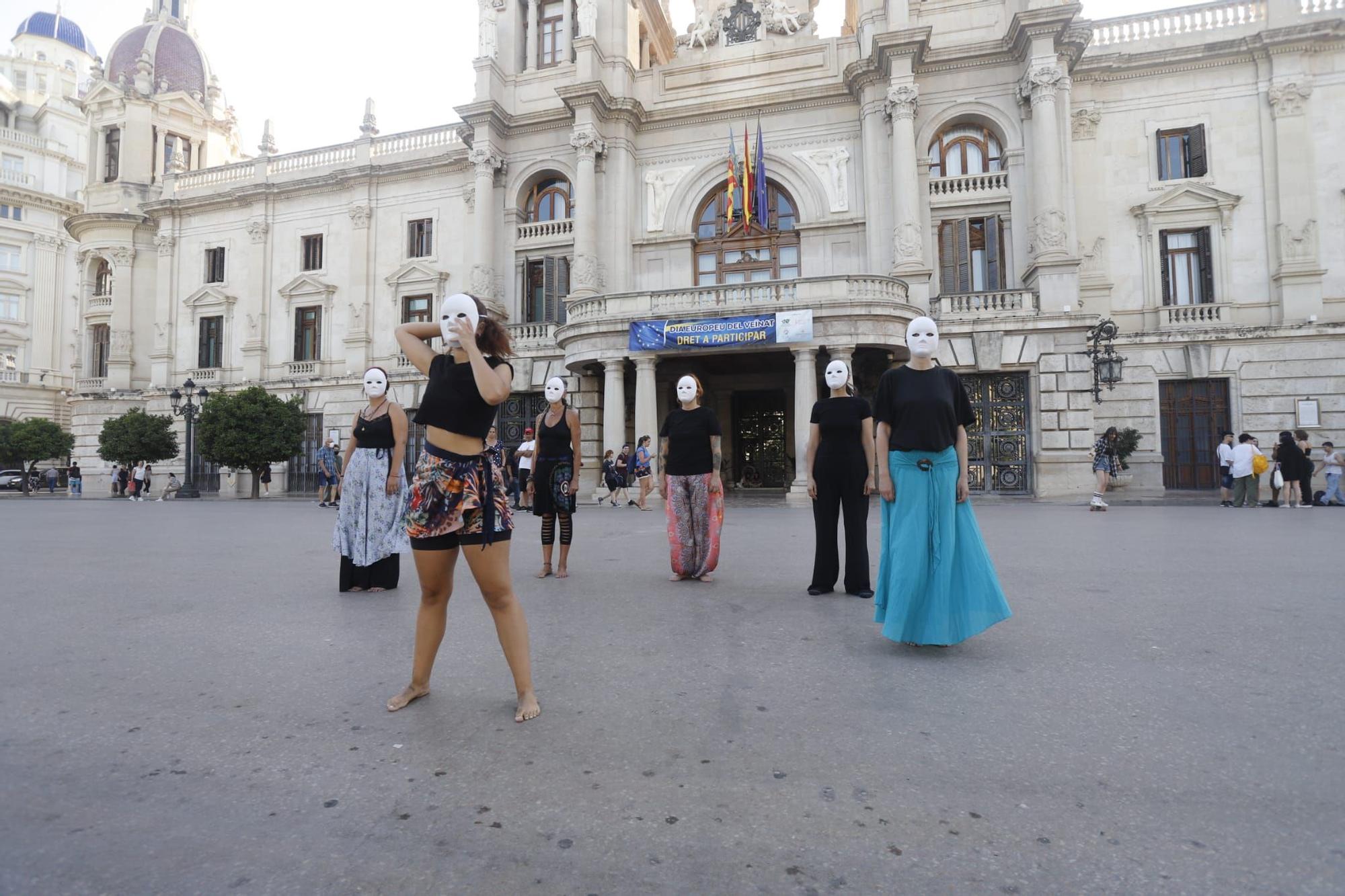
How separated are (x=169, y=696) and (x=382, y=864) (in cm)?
211

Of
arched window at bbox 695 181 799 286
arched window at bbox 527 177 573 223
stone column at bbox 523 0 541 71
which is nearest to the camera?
arched window at bbox 695 181 799 286

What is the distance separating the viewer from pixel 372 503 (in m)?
6.37

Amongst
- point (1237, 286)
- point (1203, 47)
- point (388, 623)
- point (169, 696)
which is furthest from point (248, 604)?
point (1203, 47)

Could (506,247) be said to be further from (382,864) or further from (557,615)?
(382,864)

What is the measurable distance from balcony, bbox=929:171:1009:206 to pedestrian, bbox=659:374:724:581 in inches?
757

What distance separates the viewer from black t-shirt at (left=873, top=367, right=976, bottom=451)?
4309 mm

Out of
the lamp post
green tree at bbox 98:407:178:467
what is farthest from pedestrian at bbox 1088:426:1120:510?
green tree at bbox 98:407:178:467

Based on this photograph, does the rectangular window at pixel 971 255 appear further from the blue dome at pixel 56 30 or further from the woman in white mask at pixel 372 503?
the blue dome at pixel 56 30

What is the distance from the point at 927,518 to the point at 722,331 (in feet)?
50.4

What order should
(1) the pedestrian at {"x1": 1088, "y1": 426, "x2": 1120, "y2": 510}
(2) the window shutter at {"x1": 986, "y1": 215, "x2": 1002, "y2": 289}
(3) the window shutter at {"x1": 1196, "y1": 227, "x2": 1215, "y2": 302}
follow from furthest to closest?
(2) the window shutter at {"x1": 986, "y1": 215, "x2": 1002, "y2": 289}, (3) the window shutter at {"x1": 1196, "y1": 227, "x2": 1215, "y2": 302}, (1) the pedestrian at {"x1": 1088, "y1": 426, "x2": 1120, "y2": 510}

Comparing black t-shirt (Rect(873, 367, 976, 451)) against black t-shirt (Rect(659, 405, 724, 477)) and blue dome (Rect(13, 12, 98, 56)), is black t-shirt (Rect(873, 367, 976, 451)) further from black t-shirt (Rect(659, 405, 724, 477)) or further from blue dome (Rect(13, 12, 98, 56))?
blue dome (Rect(13, 12, 98, 56))

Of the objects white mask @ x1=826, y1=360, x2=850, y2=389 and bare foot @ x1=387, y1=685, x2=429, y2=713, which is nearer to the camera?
bare foot @ x1=387, y1=685, x2=429, y2=713

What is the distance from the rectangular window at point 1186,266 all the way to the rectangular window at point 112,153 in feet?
150

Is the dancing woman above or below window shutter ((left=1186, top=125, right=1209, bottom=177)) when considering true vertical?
below
